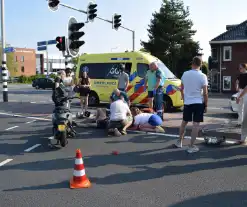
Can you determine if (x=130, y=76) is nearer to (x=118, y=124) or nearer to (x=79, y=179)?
(x=118, y=124)

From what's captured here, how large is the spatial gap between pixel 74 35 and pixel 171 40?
3658 cm

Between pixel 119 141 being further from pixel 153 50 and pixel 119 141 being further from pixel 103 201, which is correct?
pixel 153 50

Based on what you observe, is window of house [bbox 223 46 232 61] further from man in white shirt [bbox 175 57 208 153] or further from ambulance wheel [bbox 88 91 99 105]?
man in white shirt [bbox 175 57 208 153]

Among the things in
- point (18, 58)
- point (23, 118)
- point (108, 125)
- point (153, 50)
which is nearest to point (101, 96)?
point (23, 118)

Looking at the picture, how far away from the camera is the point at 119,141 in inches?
320

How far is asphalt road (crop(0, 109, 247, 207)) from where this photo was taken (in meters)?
4.46

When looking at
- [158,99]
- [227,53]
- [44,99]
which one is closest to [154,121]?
[158,99]

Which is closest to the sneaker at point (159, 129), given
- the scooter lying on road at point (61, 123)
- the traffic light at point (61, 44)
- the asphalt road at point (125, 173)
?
the asphalt road at point (125, 173)

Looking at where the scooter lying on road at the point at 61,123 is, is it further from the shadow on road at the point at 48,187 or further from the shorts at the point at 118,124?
the shadow on road at the point at 48,187

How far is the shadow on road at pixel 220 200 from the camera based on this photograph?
4246 mm

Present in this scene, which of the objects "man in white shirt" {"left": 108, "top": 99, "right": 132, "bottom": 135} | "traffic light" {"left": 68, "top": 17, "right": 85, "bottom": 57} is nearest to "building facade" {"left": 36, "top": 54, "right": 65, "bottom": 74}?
"traffic light" {"left": 68, "top": 17, "right": 85, "bottom": 57}

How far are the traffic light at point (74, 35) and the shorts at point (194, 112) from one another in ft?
21.5

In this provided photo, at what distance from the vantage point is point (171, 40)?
47375mm

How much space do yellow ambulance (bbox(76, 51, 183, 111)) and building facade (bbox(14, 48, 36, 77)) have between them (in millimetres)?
89962
